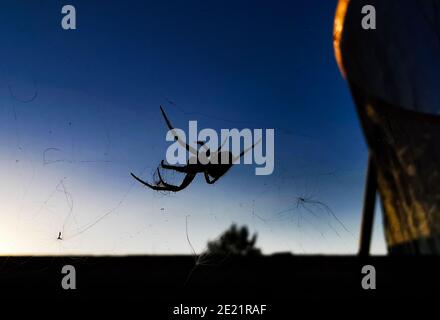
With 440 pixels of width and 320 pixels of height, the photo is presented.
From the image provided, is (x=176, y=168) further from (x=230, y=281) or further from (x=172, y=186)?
(x=230, y=281)

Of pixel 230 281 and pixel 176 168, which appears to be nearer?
pixel 230 281

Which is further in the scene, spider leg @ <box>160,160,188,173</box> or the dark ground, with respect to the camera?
spider leg @ <box>160,160,188,173</box>

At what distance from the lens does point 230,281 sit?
141 inches

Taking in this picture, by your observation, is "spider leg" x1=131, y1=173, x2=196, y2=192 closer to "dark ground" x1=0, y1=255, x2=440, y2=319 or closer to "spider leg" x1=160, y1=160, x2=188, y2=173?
"spider leg" x1=160, y1=160, x2=188, y2=173

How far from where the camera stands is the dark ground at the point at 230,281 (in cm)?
353

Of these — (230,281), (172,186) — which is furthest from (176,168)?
(230,281)

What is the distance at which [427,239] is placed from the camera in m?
5.90

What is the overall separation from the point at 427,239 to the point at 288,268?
3308mm

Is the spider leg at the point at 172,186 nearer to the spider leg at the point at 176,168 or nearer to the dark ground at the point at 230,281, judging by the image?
the spider leg at the point at 176,168

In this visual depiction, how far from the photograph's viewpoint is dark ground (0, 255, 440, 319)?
11.6 feet

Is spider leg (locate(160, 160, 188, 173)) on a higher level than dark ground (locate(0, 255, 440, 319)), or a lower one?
higher

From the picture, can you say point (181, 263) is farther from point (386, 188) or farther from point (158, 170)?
point (386, 188)
